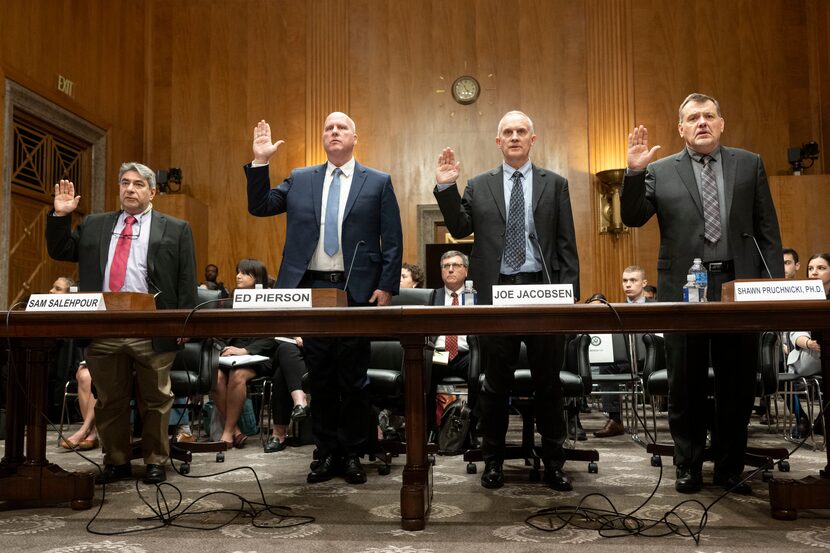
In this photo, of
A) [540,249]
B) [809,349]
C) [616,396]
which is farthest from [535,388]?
[616,396]

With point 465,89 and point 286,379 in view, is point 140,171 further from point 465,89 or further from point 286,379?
point 465,89

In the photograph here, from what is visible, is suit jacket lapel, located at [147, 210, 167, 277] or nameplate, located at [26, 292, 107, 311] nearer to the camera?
nameplate, located at [26, 292, 107, 311]

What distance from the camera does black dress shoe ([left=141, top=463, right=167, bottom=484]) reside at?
315cm

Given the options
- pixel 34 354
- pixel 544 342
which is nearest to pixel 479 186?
pixel 544 342

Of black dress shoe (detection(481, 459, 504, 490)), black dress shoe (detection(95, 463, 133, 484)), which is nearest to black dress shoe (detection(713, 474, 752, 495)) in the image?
black dress shoe (detection(481, 459, 504, 490))

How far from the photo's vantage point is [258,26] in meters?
9.03

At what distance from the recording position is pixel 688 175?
293cm

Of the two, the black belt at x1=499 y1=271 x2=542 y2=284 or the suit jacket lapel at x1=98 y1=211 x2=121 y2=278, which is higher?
the suit jacket lapel at x1=98 y1=211 x2=121 y2=278

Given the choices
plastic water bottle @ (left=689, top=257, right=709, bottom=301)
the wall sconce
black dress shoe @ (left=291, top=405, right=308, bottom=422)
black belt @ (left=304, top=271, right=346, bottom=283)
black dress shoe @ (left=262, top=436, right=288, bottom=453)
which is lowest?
black dress shoe @ (left=262, top=436, right=288, bottom=453)

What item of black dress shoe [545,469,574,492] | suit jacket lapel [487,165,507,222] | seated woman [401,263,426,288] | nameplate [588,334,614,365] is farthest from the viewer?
seated woman [401,263,426,288]

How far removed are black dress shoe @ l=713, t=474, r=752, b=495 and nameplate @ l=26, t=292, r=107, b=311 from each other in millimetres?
2380

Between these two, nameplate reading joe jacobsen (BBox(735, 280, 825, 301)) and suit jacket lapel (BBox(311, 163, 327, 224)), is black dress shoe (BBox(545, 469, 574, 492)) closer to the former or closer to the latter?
nameplate reading joe jacobsen (BBox(735, 280, 825, 301))

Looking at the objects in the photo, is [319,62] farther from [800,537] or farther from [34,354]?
[800,537]

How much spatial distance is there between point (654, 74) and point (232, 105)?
5009mm
